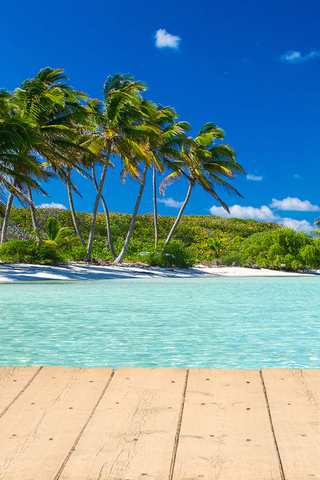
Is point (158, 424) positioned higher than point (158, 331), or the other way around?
point (158, 424)

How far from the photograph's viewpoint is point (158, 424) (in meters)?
1.91

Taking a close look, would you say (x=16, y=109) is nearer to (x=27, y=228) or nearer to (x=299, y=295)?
(x=27, y=228)

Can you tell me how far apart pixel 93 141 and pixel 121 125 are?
5.38ft

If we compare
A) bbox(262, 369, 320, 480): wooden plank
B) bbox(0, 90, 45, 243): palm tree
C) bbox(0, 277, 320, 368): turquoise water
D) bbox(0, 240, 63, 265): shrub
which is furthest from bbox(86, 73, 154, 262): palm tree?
bbox(262, 369, 320, 480): wooden plank

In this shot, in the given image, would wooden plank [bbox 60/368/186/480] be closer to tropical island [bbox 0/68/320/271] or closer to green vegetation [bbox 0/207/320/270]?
tropical island [bbox 0/68/320/271]

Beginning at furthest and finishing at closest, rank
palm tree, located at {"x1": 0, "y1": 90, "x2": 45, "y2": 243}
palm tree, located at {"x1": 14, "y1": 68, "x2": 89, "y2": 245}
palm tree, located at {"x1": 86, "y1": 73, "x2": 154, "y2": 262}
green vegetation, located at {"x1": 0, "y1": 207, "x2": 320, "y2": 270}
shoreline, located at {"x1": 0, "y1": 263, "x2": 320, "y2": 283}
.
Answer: palm tree, located at {"x1": 86, "y1": 73, "x2": 154, "y2": 262}, green vegetation, located at {"x1": 0, "y1": 207, "x2": 320, "y2": 270}, palm tree, located at {"x1": 14, "y1": 68, "x2": 89, "y2": 245}, shoreline, located at {"x1": 0, "y1": 263, "x2": 320, "y2": 283}, palm tree, located at {"x1": 0, "y1": 90, "x2": 45, "y2": 243}

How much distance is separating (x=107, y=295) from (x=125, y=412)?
8.57 m

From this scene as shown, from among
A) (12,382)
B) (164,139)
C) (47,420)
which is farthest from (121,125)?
(47,420)

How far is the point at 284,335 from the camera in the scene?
5535mm

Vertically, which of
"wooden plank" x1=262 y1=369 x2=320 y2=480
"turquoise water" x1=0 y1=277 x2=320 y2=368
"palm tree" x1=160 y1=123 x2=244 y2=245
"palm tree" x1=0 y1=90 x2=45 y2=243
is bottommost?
"turquoise water" x1=0 y1=277 x2=320 y2=368

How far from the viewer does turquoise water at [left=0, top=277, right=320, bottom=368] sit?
166 inches

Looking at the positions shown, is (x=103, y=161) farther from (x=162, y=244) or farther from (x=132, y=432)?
(x=132, y=432)

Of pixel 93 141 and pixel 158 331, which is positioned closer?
pixel 158 331

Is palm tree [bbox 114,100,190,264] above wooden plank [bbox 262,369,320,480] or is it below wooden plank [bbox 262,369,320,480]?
above
